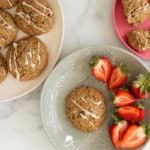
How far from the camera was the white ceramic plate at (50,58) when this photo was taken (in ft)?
4.76

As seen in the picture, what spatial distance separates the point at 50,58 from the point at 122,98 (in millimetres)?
263

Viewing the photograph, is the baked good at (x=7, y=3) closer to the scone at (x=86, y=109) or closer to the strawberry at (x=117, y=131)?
the scone at (x=86, y=109)

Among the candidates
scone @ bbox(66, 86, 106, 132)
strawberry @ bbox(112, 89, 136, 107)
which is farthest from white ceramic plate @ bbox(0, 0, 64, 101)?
Answer: strawberry @ bbox(112, 89, 136, 107)

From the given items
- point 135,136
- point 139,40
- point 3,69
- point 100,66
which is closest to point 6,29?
point 3,69

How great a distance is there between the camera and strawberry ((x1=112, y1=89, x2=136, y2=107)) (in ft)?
4.63

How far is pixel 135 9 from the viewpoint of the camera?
1.44 meters

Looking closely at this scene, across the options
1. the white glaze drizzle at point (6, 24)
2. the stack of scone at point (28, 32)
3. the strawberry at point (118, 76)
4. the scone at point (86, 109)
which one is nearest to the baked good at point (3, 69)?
the stack of scone at point (28, 32)

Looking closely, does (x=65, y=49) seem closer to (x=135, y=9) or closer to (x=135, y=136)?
(x=135, y=9)

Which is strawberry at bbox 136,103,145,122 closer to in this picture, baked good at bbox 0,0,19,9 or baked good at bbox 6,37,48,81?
baked good at bbox 6,37,48,81

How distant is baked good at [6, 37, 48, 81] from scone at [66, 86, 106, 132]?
5.7 inches

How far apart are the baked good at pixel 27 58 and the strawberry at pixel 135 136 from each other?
0.33 meters

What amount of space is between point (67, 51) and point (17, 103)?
9.4 inches

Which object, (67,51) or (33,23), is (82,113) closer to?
(67,51)

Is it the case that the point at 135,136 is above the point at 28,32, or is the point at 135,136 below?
below
